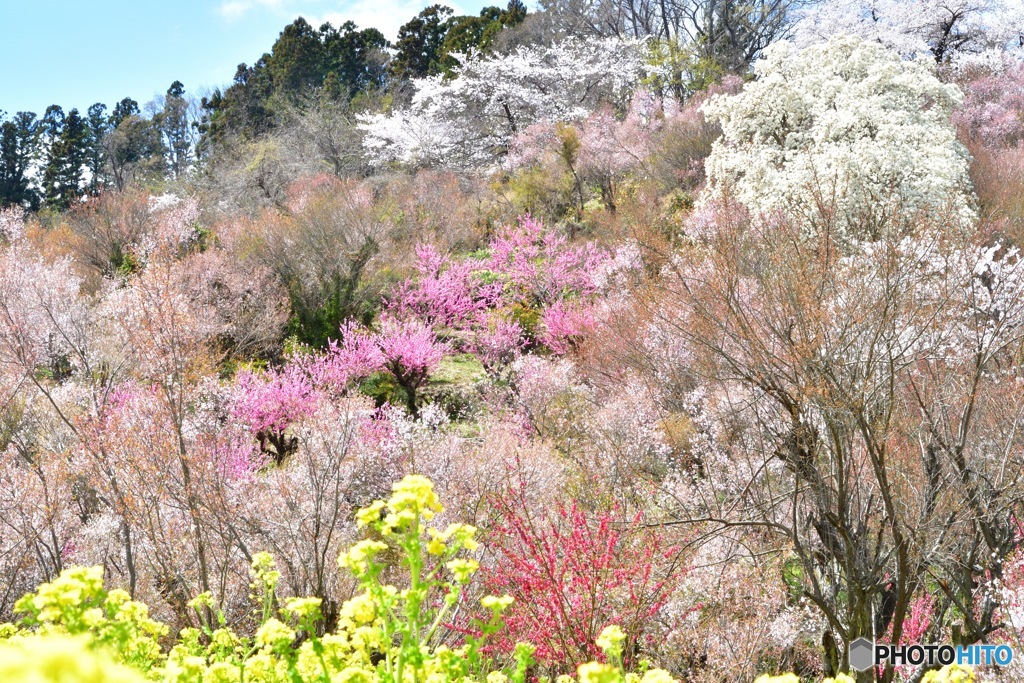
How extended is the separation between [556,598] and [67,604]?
314 centimetres

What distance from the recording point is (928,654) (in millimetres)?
4207

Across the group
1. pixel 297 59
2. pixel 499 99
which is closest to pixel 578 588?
pixel 499 99

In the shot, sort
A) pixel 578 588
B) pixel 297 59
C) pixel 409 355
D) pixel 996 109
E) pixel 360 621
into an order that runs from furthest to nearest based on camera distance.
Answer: pixel 297 59 < pixel 996 109 < pixel 409 355 < pixel 578 588 < pixel 360 621

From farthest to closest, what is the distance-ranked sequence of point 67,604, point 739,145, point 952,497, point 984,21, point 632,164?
1. point 984,21
2. point 632,164
3. point 739,145
4. point 952,497
5. point 67,604

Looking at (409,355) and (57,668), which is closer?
(57,668)

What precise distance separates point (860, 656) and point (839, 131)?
9870 millimetres

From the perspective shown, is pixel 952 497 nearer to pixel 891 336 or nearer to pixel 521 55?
pixel 891 336

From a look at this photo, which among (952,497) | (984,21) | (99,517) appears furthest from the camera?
(984,21)

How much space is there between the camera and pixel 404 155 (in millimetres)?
25391

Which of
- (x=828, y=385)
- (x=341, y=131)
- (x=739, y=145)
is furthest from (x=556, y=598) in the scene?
(x=341, y=131)

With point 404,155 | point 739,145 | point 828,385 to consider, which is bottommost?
point 828,385

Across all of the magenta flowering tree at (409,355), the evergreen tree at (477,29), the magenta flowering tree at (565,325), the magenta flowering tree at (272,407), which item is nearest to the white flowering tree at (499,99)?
the evergreen tree at (477,29)

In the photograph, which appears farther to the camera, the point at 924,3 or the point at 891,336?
the point at 924,3

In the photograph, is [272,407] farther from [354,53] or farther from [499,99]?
[354,53]
